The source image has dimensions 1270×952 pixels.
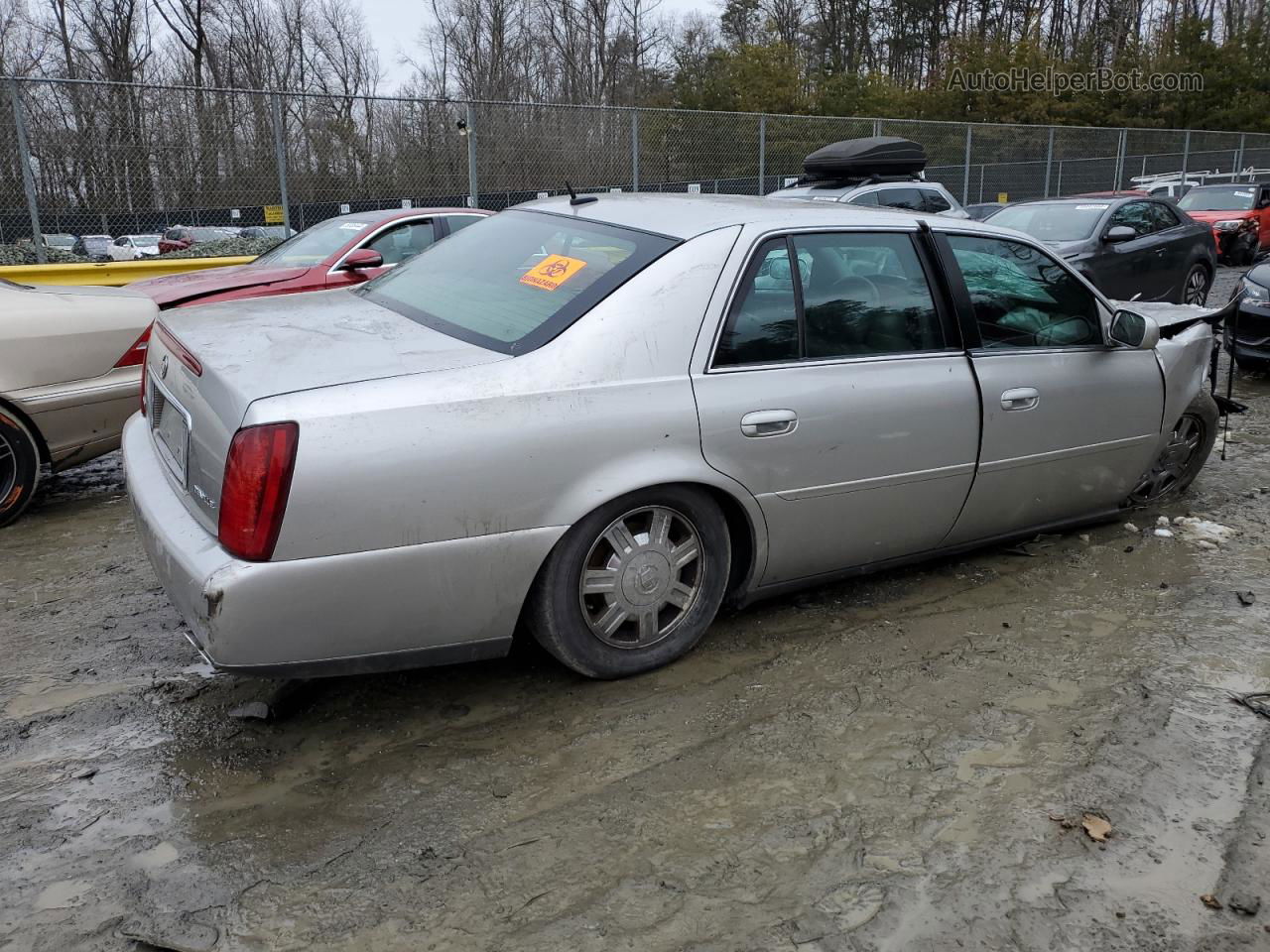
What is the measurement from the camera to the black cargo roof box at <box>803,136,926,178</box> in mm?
12461

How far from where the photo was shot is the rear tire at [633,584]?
3.18 meters

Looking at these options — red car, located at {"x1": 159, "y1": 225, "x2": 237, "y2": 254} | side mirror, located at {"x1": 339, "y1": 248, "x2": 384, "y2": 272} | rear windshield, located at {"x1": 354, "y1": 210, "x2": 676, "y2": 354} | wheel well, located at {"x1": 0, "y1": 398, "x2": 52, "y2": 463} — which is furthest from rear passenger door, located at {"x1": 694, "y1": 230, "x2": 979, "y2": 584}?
red car, located at {"x1": 159, "y1": 225, "x2": 237, "y2": 254}

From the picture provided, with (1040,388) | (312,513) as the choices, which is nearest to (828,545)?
(1040,388)

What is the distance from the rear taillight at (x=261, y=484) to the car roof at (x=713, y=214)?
4.94 feet

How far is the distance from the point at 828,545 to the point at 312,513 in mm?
1847

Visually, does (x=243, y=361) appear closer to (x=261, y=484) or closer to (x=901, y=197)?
(x=261, y=484)

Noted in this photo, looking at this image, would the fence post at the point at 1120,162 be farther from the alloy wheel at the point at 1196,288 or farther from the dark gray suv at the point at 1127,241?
the dark gray suv at the point at 1127,241

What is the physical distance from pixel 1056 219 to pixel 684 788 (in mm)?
10263

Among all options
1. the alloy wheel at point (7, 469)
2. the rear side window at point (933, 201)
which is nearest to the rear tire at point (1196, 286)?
the rear side window at point (933, 201)

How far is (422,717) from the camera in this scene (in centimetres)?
327

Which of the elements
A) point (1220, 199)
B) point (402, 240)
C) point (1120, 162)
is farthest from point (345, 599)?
point (1120, 162)

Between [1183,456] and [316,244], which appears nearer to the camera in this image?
[1183,456]

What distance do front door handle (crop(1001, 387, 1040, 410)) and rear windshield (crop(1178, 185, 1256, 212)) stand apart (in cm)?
1789

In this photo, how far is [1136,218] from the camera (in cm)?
1155
